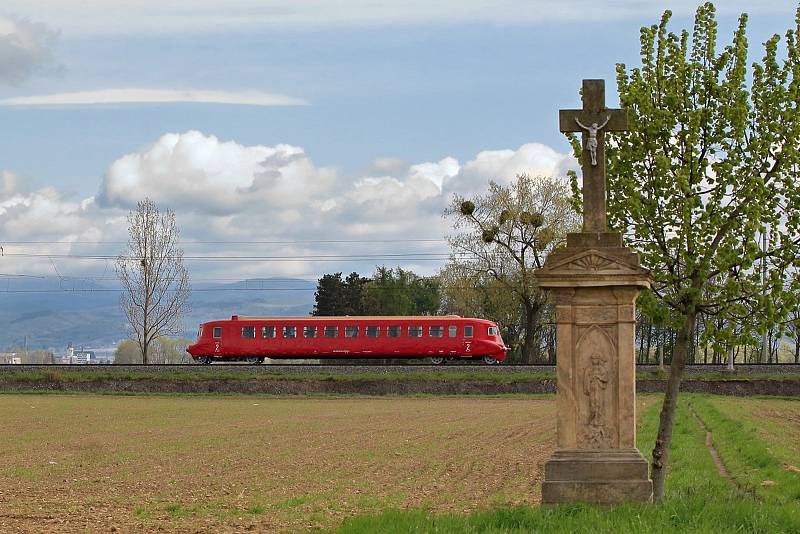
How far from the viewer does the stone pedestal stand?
47.2 ft

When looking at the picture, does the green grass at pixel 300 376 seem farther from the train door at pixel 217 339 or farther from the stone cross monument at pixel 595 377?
the stone cross monument at pixel 595 377

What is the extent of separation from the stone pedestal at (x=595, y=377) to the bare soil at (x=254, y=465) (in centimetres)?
272

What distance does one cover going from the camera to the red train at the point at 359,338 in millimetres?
67438

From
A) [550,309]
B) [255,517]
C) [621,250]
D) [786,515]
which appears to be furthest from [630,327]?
[550,309]

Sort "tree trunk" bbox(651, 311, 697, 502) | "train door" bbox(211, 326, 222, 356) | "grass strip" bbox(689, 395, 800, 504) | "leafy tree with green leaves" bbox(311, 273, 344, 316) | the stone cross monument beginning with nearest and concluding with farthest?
the stone cross monument, "tree trunk" bbox(651, 311, 697, 502), "grass strip" bbox(689, 395, 800, 504), "train door" bbox(211, 326, 222, 356), "leafy tree with green leaves" bbox(311, 273, 344, 316)

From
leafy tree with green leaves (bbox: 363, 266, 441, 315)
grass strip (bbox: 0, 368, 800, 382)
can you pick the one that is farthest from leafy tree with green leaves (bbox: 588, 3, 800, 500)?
leafy tree with green leaves (bbox: 363, 266, 441, 315)

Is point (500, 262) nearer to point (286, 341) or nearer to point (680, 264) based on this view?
point (286, 341)

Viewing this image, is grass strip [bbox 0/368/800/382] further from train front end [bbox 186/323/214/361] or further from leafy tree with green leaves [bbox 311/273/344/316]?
leafy tree with green leaves [bbox 311/273/344/316]

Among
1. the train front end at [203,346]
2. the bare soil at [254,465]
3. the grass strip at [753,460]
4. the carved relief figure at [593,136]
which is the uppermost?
the carved relief figure at [593,136]

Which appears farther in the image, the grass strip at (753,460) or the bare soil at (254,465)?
the grass strip at (753,460)

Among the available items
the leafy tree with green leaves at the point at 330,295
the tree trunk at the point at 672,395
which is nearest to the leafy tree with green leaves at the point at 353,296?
the leafy tree with green leaves at the point at 330,295

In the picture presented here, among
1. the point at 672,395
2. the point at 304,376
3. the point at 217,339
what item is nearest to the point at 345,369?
the point at 304,376

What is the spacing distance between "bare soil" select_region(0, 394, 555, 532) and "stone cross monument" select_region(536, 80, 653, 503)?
269 cm

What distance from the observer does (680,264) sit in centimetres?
1730
